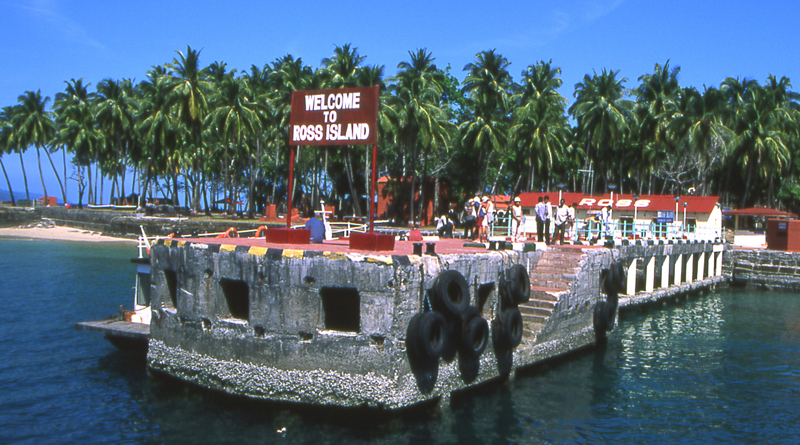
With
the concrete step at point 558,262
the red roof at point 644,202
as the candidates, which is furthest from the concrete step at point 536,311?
the red roof at point 644,202

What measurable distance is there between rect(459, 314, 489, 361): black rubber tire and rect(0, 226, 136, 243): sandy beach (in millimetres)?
51089

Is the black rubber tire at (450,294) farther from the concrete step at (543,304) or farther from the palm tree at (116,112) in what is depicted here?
the palm tree at (116,112)

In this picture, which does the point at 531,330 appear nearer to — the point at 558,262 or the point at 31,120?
the point at 558,262

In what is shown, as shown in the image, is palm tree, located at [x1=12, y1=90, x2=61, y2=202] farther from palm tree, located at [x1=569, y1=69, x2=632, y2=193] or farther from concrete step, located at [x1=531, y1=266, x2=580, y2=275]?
→ concrete step, located at [x1=531, y1=266, x2=580, y2=275]

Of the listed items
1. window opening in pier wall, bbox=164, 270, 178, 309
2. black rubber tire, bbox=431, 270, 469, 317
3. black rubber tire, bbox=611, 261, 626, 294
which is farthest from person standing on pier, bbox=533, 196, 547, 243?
window opening in pier wall, bbox=164, 270, 178, 309

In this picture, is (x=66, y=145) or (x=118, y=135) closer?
(x=118, y=135)

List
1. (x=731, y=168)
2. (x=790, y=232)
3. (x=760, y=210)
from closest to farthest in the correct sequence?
(x=790, y=232), (x=760, y=210), (x=731, y=168)

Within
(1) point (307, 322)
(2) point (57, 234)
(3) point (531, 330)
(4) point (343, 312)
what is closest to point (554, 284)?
(3) point (531, 330)

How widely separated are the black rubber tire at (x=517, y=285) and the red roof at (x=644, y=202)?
101 feet

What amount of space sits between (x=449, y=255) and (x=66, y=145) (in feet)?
250

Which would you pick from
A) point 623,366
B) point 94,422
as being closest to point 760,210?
point 623,366

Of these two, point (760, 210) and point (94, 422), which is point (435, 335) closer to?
point (94, 422)

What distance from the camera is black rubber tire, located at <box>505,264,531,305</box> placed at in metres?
16.5

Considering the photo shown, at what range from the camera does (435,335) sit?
13.7m
